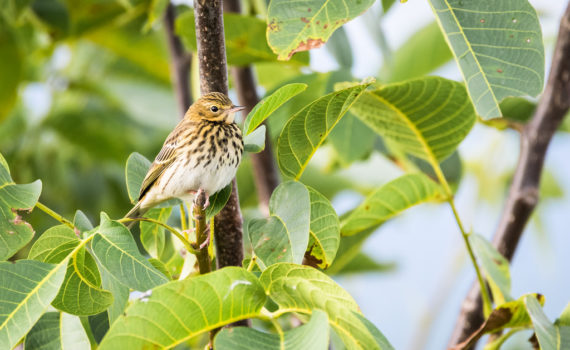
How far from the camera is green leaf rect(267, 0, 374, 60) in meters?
1.02

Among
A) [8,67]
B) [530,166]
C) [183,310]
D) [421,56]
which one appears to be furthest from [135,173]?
[8,67]

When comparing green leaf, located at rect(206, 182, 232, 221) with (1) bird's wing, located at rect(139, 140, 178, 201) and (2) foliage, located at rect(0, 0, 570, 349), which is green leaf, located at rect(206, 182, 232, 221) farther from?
(1) bird's wing, located at rect(139, 140, 178, 201)

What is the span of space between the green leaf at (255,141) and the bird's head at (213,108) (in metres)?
0.13

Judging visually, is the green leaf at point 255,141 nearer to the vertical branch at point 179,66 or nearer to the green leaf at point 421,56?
the vertical branch at point 179,66

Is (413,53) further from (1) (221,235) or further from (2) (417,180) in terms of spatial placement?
(1) (221,235)

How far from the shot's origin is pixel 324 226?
120 cm

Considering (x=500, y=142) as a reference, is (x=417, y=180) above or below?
above

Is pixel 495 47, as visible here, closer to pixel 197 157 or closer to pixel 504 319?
pixel 504 319

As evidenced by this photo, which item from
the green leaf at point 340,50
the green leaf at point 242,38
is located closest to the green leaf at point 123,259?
the green leaf at point 242,38

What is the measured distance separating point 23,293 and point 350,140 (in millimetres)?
1223

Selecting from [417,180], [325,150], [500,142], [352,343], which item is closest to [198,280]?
[352,343]

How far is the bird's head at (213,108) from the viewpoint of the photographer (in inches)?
51.2

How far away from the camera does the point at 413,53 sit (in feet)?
8.79

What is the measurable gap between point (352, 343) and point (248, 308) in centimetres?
17
